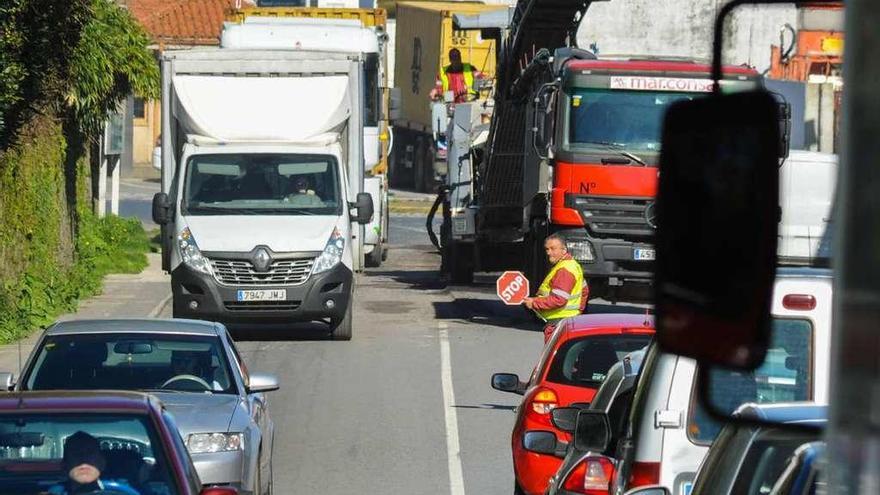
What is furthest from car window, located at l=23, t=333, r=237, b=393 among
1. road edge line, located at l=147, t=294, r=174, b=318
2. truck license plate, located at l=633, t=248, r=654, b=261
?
road edge line, located at l=147, t=294, r=174, b=318

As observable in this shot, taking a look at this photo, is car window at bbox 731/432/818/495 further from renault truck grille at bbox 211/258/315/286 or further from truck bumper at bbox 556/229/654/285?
truck bumper at bbox 556/229/654/285

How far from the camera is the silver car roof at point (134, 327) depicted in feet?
37.6

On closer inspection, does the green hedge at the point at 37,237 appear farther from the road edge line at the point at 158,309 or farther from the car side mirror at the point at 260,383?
the car side mirror at the point at 260,383

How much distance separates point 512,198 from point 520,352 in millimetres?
6709

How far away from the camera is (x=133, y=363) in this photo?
11.5 meters

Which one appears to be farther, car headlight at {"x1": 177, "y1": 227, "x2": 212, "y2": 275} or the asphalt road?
car headlight at {"x1": 177, "y1": 227, "x2": 212, "y2": 275}

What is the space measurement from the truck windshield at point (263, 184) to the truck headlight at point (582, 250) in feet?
9.88

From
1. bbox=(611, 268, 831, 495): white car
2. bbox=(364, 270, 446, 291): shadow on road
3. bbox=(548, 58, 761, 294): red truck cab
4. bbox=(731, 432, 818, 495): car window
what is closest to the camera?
bbox=(731, 432, 818, 495): car window

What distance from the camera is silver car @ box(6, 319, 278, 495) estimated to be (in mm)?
10852

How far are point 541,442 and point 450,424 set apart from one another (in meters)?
5.55

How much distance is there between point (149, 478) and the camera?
7238 millimetres

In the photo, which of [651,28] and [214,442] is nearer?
[214,442]

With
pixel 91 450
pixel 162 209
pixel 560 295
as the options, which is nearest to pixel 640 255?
pixel 560 295

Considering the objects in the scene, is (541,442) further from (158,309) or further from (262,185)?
(158,309)
